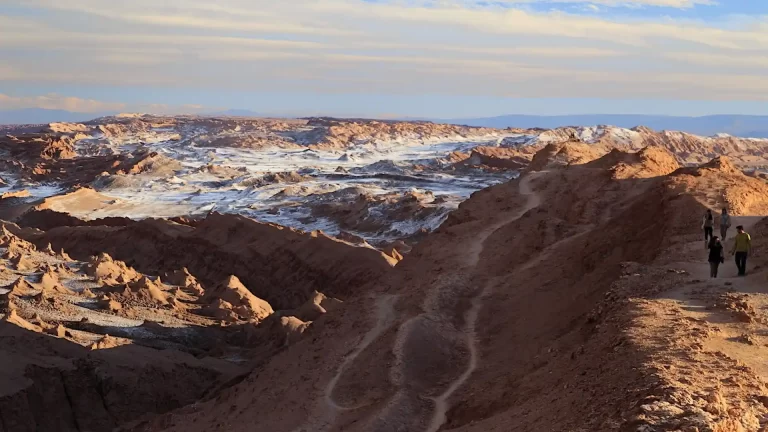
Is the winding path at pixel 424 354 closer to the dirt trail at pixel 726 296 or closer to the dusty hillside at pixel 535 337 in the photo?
the dusty hillside at pixel 535 337

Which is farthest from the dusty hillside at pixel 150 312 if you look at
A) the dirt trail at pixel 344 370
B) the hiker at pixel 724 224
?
the hiker at pixel 724 224

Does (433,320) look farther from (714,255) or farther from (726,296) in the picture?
(726,296)

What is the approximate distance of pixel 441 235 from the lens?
21.4 meters

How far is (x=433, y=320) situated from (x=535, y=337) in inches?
101

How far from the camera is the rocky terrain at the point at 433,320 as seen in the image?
9.16 metres

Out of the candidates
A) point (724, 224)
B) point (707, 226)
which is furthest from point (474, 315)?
point (724, 224)

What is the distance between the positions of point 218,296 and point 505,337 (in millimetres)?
15289

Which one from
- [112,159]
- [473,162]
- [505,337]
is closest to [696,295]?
[505,337]

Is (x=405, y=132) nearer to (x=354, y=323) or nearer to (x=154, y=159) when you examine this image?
(x=154, y=159)

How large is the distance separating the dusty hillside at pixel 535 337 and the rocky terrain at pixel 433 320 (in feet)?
0.14

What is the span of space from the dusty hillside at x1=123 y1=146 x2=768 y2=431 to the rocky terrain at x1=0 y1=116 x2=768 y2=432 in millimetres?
44

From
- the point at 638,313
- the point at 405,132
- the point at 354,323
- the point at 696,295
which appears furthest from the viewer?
the point at 405,132

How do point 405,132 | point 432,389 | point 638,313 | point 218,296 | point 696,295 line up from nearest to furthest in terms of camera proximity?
point 638,313 < point 696,295 < point 432,389 < point 218,296 < point 405,132

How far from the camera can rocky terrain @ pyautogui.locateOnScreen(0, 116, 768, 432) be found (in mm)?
9164
